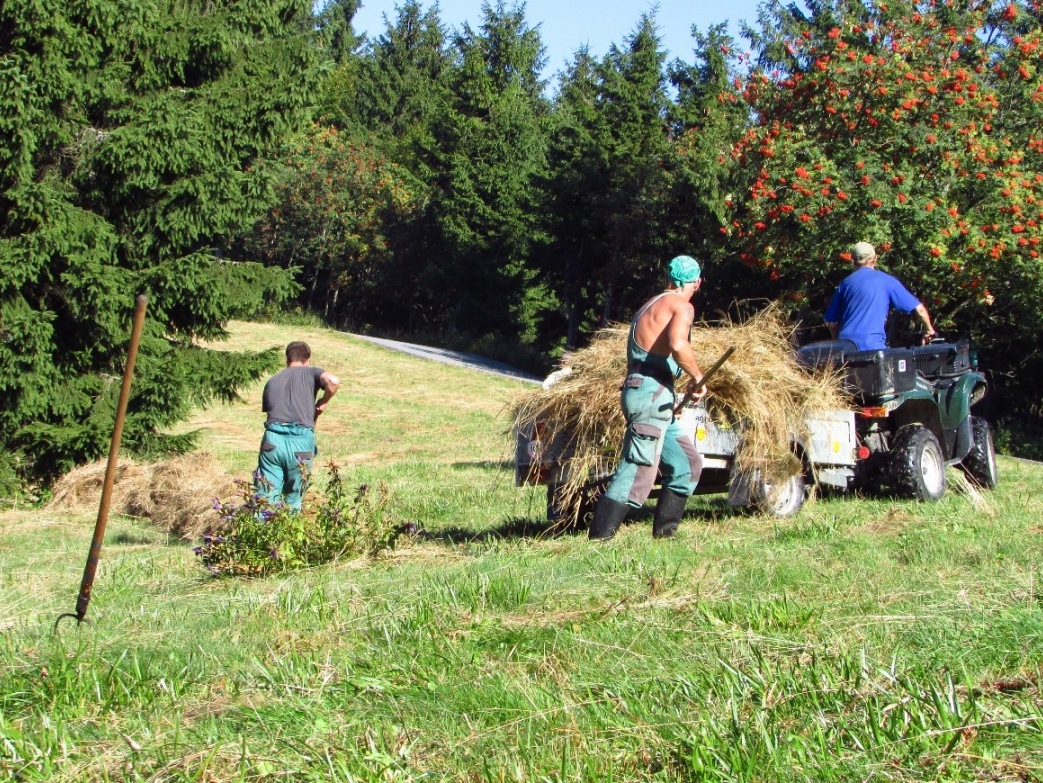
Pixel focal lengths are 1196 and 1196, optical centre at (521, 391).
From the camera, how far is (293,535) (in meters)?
6.93

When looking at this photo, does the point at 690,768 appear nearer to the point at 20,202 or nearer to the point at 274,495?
the point at 274,495

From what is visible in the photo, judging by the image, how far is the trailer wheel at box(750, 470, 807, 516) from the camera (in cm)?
805

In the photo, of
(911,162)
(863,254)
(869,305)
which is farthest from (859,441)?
(911,162)

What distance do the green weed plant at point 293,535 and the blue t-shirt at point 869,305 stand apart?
3990 mm

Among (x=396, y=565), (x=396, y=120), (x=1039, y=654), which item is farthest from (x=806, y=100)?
(x=396, y=120)

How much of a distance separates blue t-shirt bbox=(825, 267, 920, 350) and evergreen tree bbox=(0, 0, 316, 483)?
25.1ft

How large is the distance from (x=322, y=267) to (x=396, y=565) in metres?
46.7

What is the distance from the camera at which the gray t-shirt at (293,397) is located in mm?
9336

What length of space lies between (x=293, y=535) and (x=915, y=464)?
4.58 m

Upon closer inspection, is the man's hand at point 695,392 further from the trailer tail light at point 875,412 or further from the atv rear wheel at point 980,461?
the atv rear wheel at point 980,461

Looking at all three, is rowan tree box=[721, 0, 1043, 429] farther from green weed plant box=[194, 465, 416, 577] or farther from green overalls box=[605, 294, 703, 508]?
green weed plant box=[194, 465, 416, 577]

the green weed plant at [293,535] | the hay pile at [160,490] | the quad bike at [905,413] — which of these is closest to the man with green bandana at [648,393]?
the green weed plant at [293,535]

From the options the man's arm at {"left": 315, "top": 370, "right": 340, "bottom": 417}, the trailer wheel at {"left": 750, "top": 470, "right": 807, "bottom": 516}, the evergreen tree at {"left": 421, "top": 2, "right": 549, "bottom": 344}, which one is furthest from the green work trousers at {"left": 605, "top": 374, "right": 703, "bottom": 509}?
the evergreen tree at {"left": 421, "top": 2, "right": 549, "bottom": 344}

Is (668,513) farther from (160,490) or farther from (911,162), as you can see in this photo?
(911,162)
